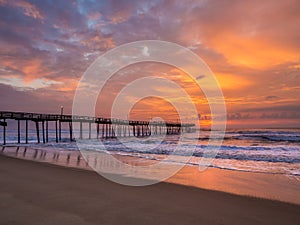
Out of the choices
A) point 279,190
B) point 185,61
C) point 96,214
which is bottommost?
point 279,190

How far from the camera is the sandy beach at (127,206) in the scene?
361 cm

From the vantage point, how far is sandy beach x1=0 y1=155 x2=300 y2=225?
11.8ft

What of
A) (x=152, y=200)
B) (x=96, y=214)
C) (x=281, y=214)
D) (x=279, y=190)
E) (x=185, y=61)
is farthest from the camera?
(x=185, y=61)

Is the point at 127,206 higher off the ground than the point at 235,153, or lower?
A: higher

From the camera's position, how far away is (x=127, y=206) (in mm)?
4320

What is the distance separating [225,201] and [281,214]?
111 cm

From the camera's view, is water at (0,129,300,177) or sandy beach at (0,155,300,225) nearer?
sandy beach at (0,155,300,225)

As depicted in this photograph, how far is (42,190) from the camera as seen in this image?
5250mm

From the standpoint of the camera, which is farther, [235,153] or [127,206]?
[235,153]

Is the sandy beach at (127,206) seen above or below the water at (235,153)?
above

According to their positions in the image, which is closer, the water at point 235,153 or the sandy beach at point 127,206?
the sandy beach at point 127,206

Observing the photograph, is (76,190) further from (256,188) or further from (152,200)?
(256,188)

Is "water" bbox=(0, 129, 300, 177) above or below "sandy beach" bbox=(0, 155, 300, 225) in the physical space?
below

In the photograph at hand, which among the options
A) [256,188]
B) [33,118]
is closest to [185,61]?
[256,188]
